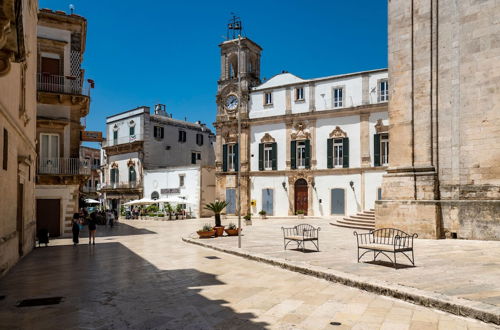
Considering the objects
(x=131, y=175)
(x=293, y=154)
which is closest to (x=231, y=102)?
(x=293, y=154)

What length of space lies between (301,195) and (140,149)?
18738 mm

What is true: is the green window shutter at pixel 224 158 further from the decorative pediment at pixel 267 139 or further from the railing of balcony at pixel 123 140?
the railing of balcony at pixel 123 140

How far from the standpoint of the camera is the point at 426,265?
9398mm

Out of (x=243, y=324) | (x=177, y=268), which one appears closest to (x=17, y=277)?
(x=177, y=268)

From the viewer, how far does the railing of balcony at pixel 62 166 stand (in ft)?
63.7

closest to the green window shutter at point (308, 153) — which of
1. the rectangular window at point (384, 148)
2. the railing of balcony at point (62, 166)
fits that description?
the rectangular window at point (384, 148)

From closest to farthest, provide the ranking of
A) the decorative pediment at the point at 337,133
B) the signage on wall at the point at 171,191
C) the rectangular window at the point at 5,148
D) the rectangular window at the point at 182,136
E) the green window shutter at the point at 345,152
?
the rectangular window at the point at 5,148
the green window shutter at the point at 345,152
the decorative pediment at the point at 337,133
the signage on wall at the point at 171,191
the rectangular window at the point at 182,136

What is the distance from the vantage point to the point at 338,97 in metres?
31.8

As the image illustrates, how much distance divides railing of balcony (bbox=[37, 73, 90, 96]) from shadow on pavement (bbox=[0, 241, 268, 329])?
10.4 m

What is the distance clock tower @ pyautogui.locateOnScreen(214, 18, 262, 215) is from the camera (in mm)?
35688

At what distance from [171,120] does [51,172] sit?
26965mm

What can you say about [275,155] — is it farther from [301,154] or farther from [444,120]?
[444,120]

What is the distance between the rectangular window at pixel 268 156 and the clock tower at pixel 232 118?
1.66 m

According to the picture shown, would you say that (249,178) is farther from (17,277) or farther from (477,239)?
(17,277)
